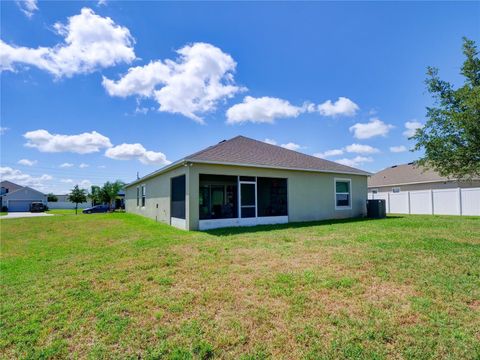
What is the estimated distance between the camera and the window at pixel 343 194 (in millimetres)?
15758

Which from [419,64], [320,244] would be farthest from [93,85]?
[419,64]

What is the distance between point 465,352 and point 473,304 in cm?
144

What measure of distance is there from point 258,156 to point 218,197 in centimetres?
346

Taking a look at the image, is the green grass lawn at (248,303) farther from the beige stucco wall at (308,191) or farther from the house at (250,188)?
the beige stucco wall at (308,191)

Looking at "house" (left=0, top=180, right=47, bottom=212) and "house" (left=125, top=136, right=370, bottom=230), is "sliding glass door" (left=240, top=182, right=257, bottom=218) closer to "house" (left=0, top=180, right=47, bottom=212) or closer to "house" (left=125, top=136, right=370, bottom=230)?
"house" (left=125, top=136, right=370, bottom=230)

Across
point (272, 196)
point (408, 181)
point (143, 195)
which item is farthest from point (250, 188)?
point (408, 181)

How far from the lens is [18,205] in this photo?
4881 cm

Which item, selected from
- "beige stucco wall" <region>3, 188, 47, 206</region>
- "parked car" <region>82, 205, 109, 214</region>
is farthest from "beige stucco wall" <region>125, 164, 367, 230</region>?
"beige stucco wall" <region>3, 188, 47, 206</region>

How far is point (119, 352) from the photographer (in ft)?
8.98

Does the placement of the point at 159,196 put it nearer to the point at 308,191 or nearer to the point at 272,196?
the point at 272,196

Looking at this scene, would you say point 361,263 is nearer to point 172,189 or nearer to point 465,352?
point 465,352

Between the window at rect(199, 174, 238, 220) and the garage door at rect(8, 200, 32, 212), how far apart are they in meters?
50.7

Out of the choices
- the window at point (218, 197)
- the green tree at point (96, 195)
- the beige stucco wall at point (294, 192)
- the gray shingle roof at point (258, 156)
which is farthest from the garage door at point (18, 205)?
the gray shingle roof at point (258, 156)

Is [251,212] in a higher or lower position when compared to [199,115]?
lower
